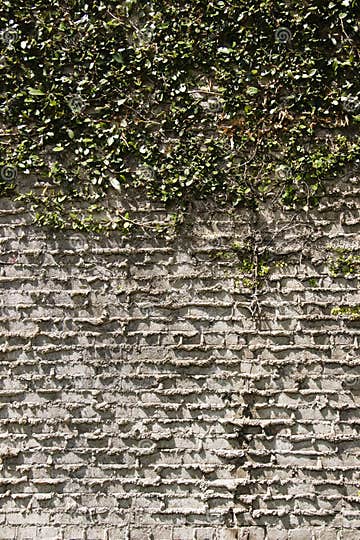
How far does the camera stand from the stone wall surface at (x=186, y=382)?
9.46ft

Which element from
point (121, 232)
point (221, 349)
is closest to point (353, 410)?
point (221, 349)

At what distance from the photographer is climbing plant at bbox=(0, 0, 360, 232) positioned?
9.73ft

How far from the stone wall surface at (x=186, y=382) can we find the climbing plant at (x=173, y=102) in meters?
0.19

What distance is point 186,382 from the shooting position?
2.96 meters

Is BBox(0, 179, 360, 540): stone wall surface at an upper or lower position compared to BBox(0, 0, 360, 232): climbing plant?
lower

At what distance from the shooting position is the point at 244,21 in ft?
9.77

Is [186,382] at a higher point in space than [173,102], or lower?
lower

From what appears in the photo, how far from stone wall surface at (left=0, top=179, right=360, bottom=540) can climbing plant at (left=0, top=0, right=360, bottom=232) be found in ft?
0.63

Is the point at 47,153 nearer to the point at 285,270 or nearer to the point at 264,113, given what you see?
the point at 264,113

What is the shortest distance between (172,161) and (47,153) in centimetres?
71

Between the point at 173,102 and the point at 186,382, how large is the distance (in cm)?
154

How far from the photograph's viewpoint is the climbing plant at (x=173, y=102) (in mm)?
2965

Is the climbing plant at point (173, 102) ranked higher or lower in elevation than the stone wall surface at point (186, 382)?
higher

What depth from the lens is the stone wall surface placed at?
9.46 feet
